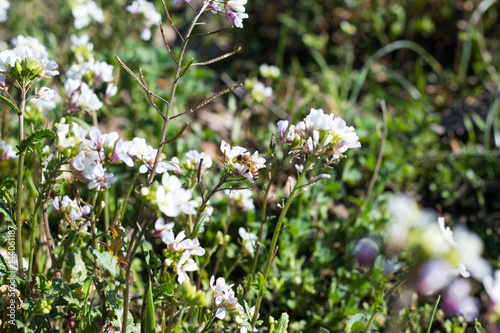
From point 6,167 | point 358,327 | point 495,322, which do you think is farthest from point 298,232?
point 6,167

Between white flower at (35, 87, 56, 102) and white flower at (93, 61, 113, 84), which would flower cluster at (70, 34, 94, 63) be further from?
white flower at (35, 87, 56, 102)

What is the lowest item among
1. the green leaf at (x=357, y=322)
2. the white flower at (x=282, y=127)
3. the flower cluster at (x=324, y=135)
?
the green leaf at (x=357, y=322)

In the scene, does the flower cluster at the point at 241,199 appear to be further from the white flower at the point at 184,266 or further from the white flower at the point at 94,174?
the white flower at the point at 94,174

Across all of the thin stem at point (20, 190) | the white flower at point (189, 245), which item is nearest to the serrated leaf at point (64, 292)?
the thin stem at point (20, 190)

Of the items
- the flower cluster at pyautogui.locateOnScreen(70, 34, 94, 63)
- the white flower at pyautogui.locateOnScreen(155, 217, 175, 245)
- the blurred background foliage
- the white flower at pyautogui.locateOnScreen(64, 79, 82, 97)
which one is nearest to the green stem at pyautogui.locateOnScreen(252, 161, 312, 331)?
the white flower at pyautogui.locateOnScreen(155, 217, 175, 245)

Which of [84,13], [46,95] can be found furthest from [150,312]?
[84,13]

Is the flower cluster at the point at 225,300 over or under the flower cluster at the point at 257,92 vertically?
under
